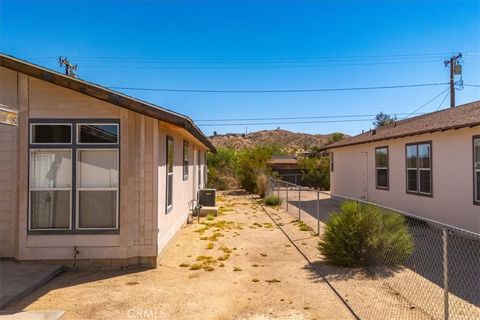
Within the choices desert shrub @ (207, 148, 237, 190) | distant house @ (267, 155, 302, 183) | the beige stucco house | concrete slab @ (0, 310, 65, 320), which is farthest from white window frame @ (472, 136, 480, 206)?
distant house @ (267, 155, 302, 183)

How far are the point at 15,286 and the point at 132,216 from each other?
2.10m

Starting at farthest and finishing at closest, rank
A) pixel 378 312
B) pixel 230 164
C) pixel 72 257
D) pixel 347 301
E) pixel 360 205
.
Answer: pixel 230 164, pixel 360 205, pixel 72 257, pixel 347 301, pixel 378 312

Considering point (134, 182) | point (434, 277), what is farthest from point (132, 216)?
point (434, 277)

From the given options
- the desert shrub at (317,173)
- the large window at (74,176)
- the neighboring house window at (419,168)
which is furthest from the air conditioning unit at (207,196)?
the desert shrub at (317,173)

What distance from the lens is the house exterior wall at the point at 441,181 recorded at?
902 cm

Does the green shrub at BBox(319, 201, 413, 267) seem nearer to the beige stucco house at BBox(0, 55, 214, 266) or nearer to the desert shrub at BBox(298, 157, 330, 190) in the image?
the beige stucco house at BBox(0, 55, 214, 266)

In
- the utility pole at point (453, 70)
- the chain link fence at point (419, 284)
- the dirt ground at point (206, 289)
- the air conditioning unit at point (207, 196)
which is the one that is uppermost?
the utility pole at point (453, 70)

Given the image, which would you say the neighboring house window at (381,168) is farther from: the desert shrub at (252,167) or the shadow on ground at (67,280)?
the shadow on ground at (67,280)

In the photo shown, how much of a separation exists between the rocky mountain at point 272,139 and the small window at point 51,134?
68.4 meters

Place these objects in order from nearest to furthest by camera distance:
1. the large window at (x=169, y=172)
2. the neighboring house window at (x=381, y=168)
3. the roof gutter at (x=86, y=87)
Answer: the roof gutter at (x=86, y=87)
the large window at (x=169, y=172)
the neighboring house window at (x=381, y=168)

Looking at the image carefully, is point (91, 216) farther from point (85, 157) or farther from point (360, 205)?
point (360, 205)

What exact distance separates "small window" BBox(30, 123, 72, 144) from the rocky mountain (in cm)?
6835

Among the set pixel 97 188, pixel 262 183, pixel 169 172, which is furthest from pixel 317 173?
pixel 97 188

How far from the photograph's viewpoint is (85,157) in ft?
22.7
